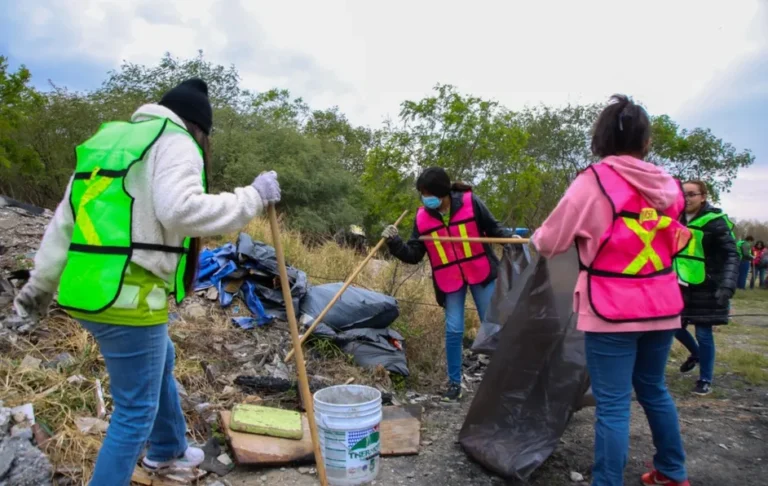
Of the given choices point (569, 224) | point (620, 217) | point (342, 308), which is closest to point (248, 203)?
point (569, 224)

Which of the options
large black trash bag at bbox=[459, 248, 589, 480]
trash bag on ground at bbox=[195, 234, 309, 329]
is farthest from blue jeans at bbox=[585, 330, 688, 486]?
trash bag on ground at bbox=[195, 234, 309, 329]

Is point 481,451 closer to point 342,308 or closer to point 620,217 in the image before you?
point 620,217

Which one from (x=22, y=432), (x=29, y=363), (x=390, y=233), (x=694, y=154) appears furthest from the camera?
(x=694, y=154)

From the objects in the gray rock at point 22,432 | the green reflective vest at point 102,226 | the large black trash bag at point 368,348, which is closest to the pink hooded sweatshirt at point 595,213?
the green reflective vest at point 102,226

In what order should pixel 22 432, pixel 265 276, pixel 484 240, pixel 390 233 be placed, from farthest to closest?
pixel 265 276 < pixel 390 233 < pixel 484 240 < pixel 22 432

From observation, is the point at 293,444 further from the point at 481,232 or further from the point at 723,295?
the point at 723,295

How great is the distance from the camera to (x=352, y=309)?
4.78 metres

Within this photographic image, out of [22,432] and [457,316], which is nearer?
[22,432]

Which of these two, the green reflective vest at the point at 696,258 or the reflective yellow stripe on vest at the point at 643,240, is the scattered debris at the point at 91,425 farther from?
the green reflective vest at the point at 696,258

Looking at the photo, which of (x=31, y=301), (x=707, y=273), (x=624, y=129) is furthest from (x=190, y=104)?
(x=707, y=273)

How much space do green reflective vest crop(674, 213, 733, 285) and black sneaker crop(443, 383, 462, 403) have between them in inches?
71.3

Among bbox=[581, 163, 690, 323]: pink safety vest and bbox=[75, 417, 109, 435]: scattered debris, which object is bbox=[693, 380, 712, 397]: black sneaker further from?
bbox=[75, 417, 109, 435]: scattered debris

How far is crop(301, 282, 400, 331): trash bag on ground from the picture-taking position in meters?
4.74

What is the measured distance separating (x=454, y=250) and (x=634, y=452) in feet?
5.38
